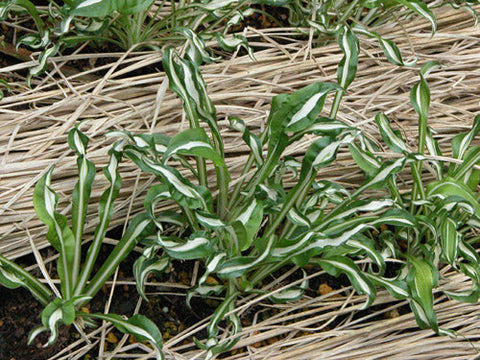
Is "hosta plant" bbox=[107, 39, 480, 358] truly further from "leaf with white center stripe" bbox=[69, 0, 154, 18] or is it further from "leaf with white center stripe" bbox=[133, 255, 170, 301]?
"leaf with white center stripe" bbox=[69, 0, 154, 18]

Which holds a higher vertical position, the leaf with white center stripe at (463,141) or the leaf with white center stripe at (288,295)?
the leaf with white center stripe at (463,141)

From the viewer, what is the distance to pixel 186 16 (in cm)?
137

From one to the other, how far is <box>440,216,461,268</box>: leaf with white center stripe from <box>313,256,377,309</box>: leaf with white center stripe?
14cm

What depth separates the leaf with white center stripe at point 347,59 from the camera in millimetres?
1112

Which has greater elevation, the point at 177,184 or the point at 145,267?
the point at 177,184

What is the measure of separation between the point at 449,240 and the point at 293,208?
28cm

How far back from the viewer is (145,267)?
1072 mm

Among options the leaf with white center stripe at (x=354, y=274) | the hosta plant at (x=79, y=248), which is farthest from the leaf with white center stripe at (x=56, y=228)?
the leaf with white center stripe at (x=354, y=274)

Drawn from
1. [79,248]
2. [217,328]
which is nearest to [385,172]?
[217,328]

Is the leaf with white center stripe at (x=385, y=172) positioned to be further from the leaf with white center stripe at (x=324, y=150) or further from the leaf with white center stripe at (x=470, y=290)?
the leaf with white center stripe at (x=470, y=290)

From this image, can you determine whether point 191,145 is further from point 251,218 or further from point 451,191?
point 451,191

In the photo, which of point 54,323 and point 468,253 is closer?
point 54,323

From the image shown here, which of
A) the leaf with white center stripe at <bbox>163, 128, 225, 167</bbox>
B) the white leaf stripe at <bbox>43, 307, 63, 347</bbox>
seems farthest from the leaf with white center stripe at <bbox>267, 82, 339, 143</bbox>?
the white leaf stripe at <bbox>43, 307, 63, 347</bbox>

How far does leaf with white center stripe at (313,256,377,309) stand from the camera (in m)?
1.04
